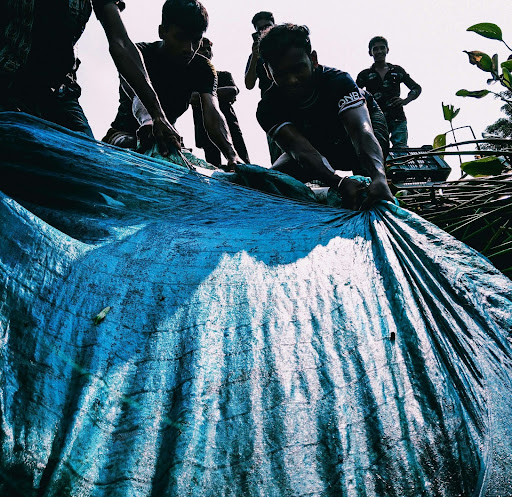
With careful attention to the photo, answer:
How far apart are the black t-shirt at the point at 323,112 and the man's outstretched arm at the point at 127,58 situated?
48 centimetres

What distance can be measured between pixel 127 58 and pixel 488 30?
4.41 ft

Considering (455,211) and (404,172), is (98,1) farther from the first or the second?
(404,172)

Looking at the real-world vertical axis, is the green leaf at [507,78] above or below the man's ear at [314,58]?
below

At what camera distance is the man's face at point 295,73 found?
179cm

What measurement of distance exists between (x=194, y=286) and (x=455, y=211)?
1104 mm

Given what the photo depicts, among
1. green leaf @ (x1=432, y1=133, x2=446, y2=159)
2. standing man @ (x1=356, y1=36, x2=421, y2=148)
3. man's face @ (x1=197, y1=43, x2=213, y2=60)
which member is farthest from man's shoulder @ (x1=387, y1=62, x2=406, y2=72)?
green leaf @ (x1=432, y1=133, x2=446, y2=159)

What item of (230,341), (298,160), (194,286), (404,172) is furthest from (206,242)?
(404,172)

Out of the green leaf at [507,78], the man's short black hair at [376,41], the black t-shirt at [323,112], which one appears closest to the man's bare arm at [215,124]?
the black t-shirt at [323,112]

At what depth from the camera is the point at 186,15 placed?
197 centimetres

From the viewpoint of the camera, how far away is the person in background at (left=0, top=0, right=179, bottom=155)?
1.38 metres

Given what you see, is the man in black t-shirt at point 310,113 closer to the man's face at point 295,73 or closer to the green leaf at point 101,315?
the man's face at point 295,73

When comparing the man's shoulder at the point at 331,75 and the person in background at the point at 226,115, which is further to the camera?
the person in background at the point at 226,115

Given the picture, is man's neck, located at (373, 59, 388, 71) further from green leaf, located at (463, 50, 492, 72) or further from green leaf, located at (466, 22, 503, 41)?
green leaf, located at (466, 22, 503, 41)

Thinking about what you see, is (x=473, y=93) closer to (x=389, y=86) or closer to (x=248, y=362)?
(x=248, y=362)
